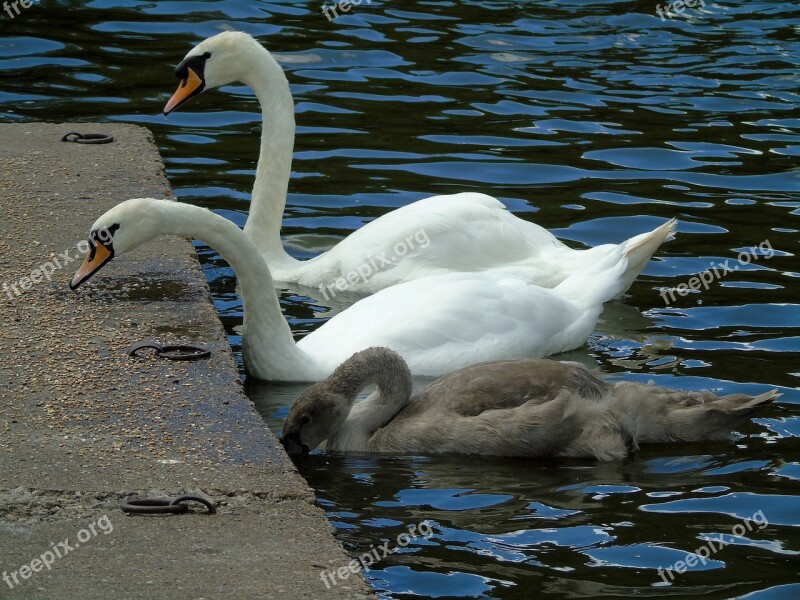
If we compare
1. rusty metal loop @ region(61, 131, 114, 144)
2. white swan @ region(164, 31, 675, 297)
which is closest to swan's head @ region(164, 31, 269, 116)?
rusty metal loop @ region(61, 131, 114, 144)

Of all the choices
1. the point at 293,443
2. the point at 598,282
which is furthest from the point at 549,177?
the point at 293,443

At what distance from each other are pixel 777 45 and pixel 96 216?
912 centimetres

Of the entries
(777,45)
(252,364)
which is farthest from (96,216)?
(777,45)

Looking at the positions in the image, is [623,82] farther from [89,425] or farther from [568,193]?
[89,425]

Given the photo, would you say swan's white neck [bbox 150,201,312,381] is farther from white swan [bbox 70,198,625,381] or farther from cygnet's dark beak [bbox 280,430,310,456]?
cygnet's dark beak [bbox 280,430,310,456]

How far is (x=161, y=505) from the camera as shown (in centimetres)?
472

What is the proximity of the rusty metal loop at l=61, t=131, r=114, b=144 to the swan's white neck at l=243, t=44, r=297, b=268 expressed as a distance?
962 millimetres

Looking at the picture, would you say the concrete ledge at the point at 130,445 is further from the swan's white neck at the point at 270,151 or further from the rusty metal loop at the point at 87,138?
the rusty metal loop at the point at 87,138

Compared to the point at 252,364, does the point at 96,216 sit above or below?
above

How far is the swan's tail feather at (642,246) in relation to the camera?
26.9 feet

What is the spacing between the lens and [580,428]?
6.42m

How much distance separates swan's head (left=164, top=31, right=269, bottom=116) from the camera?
952 centimetres

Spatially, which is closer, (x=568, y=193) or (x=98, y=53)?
(x=568, y=193)

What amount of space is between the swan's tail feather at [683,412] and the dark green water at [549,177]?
92 millimetres
